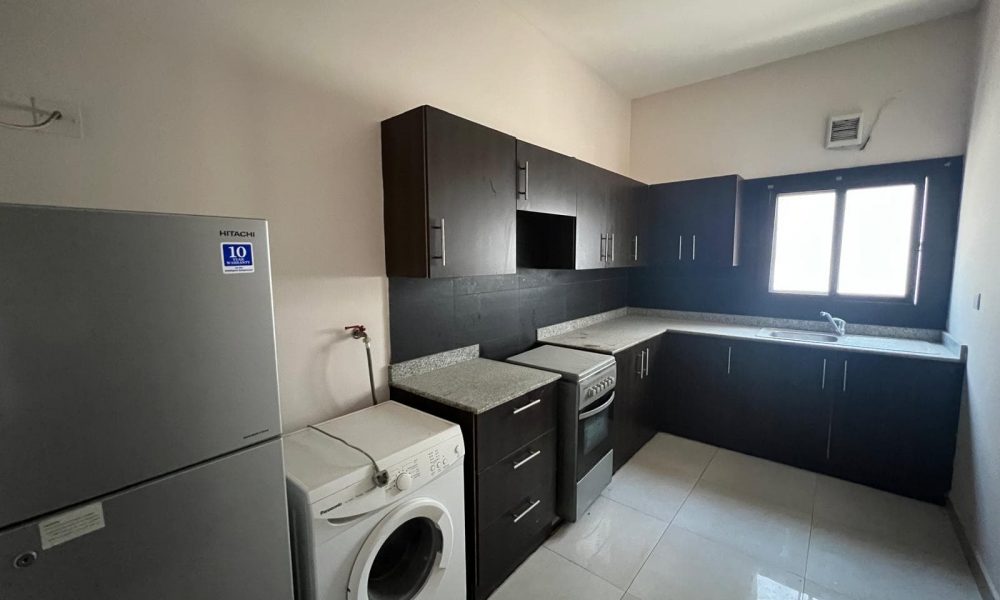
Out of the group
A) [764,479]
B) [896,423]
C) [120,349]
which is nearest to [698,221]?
[896,423]

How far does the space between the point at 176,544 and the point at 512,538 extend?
54.2 inches

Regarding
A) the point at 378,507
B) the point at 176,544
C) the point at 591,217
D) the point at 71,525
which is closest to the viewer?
the point at 71,525

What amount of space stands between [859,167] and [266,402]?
159 inches

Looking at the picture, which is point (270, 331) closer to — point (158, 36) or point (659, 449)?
point (158, 36)

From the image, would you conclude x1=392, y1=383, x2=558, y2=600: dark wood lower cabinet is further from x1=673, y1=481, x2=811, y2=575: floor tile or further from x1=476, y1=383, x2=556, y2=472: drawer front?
x1=673, y1=481, x2=811, y2=575: floor tile

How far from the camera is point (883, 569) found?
1873 mm

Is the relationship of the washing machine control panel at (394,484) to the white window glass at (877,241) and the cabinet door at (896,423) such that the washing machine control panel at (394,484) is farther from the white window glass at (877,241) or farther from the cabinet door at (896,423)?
the white window glass at (877,241)

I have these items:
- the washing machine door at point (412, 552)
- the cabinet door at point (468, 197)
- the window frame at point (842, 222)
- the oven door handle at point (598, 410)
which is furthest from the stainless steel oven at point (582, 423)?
the window frame at point (842, 222)

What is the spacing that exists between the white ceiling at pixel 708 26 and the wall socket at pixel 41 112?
223 cm

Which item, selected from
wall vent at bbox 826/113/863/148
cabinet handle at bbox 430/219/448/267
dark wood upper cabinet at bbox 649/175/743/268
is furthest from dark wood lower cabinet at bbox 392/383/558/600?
wall vent at bbox 826/113/863/148

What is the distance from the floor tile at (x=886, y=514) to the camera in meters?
2.07

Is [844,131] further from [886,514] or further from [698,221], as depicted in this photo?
[886,514]

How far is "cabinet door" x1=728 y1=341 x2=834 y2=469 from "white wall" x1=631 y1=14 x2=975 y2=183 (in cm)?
155

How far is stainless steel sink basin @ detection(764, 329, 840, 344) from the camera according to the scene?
2822 millimetres
